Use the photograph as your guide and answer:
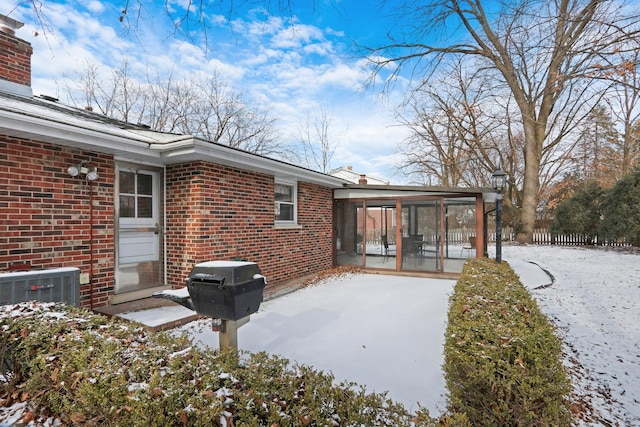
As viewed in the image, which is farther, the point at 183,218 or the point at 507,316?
the point at 183,218

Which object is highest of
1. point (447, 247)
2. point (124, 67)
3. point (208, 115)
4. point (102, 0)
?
point (124, 67)

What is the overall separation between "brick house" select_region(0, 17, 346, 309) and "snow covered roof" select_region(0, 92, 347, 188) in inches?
0.6

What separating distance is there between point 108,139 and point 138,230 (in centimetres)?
172

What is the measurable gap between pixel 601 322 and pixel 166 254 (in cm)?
773

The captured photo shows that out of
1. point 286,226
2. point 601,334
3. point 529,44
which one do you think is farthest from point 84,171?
point 529,44

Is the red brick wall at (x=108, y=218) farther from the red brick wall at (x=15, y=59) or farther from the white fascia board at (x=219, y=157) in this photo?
the red brick wall at (x=15, y=59)

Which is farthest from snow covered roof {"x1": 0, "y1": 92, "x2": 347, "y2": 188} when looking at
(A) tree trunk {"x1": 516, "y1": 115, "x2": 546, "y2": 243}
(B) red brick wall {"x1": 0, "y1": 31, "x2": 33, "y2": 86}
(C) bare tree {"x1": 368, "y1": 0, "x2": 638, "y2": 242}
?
(A) tree trunk {"x1": 516, "y1": 115, "x2": 546, "y2": 243}

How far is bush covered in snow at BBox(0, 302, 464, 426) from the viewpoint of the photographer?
4.46ft

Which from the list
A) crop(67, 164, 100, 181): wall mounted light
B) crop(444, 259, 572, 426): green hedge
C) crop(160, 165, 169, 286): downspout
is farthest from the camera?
crop(160, 165, 169, 286): downspout

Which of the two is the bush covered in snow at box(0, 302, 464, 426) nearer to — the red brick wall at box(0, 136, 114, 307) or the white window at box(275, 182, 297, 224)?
the red brick wall at box(0, 136, 114, 307)

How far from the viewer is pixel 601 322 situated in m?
5.15

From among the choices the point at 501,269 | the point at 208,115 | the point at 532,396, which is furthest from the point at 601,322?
the point at 208,115

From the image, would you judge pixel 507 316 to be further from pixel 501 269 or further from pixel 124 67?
pixel 124 67

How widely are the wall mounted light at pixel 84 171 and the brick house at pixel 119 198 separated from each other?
0.01 m
